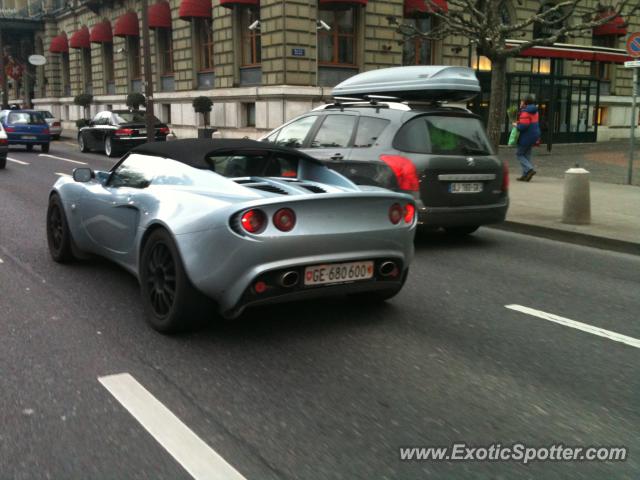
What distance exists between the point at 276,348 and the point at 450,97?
6374mm

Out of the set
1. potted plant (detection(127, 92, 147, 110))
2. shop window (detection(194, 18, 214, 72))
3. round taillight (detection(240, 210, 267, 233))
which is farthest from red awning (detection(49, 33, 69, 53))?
round taillight (detection(240, 210, 267, 233))

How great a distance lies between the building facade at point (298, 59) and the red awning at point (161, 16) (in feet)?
0.16

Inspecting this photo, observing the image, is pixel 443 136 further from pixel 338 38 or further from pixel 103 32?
pixel 103 32

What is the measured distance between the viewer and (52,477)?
2.83 metres

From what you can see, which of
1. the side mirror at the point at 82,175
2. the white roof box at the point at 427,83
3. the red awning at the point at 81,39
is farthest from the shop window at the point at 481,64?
the side mirror at the point at 82,175

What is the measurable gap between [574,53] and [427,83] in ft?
68.2

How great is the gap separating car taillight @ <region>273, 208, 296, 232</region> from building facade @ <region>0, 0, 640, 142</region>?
1743 cm

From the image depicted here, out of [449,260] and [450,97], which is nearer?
[449,260]

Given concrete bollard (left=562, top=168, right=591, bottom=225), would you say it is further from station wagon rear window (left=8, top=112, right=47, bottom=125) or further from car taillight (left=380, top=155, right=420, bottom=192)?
station wagon rear window (left=8, top=112, right=47, bottom=125)

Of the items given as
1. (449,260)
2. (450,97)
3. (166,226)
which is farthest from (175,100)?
(166,226)

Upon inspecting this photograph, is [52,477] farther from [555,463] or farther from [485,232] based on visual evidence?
[485,232]

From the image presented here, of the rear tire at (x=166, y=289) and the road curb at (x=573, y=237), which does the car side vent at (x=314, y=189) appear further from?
the road curb at (x=573, y=237)

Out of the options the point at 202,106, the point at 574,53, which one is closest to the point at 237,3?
the point at 202,106

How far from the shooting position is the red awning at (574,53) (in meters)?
26.8
